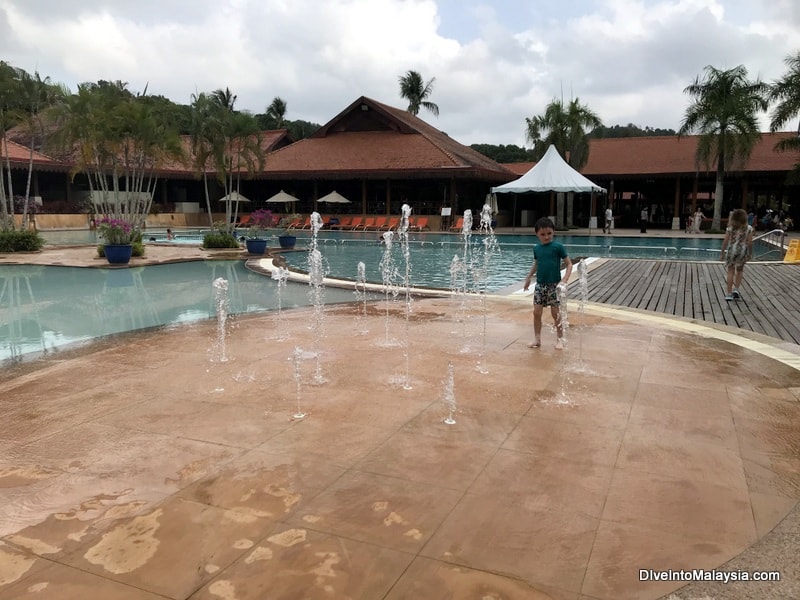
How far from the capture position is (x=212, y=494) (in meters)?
3.03

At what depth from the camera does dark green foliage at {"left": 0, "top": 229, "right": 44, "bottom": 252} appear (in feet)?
60.6

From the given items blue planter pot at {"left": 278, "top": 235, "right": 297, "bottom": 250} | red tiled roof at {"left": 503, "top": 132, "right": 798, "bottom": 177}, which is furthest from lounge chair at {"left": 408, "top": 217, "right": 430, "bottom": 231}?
blue planter pot at {"left": 278, "top": 235, "right": 297, "bottom": 250}

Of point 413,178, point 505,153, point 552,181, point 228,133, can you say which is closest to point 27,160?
point 228,133

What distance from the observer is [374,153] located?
31797mm

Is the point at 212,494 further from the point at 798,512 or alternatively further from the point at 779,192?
the point at 779,192

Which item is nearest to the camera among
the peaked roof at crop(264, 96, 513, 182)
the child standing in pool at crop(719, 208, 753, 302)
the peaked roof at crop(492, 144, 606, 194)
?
the child standing in pool at crop(719, 208, 753, 302)

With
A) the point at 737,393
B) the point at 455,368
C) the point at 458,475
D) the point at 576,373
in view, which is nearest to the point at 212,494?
the point at 458,475

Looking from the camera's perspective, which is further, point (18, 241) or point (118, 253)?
point (18, 241)

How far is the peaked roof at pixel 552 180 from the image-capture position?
24.6m

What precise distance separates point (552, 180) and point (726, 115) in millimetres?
7789

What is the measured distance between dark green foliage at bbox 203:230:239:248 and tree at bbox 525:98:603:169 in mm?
16699

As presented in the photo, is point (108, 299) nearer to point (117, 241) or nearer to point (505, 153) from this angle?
point (117, 241)

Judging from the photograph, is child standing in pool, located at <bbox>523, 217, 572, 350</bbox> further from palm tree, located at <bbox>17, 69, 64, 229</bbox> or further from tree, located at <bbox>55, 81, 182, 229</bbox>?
palm tree, located at <bbox>17, 69, 64, 229</bbox>

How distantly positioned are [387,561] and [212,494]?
1061 mm
